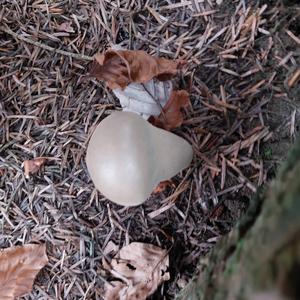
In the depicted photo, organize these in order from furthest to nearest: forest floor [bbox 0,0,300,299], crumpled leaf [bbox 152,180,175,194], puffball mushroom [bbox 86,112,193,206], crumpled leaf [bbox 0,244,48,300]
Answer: crumpled leaf [bbox 0,244,48,300] → crumpled leaf [bbox 152,180,175,194] → forest floor [bbox 0,0,300,299] → puffball mushroom [bbox 86,112,193,206]

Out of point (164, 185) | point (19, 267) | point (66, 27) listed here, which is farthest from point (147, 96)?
point (19, 267)

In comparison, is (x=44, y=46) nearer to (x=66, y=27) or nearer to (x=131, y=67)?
(x=66, y=27)

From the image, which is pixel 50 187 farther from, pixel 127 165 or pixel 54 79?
pixel 127 165

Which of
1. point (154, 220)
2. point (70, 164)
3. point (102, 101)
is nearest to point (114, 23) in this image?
point (102, 101)

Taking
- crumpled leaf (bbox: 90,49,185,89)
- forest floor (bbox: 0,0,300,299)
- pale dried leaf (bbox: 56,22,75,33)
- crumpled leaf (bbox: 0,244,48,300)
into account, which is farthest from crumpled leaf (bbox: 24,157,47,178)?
pale dried leaf (bbox: 56,22,75,33)

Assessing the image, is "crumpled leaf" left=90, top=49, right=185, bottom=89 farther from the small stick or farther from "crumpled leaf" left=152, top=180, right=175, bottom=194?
"crumpled leaf" left=152, top=180, right=175, bottom=194

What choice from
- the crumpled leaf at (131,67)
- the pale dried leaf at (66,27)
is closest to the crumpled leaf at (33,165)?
the crumpled leaf at (131,67)
